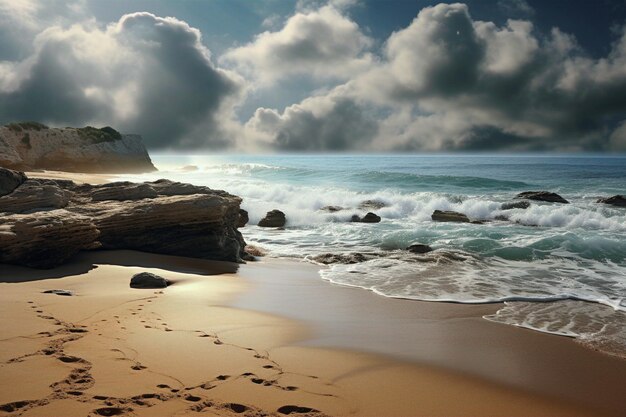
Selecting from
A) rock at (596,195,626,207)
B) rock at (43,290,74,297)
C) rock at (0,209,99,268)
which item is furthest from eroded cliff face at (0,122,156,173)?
rock at (596,195,626,207)

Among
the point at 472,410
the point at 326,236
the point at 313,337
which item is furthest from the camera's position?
the point at 326,236

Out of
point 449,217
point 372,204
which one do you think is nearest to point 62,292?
point 449,217

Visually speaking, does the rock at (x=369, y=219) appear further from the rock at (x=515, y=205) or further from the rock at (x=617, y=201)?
the rock at (x=617, y=201)

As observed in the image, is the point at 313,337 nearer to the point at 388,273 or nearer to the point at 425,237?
the point at 388,273

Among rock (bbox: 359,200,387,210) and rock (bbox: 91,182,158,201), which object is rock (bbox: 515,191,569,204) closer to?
rock (bbox: 359,200,387,210)

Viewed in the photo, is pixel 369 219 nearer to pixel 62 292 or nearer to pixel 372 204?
pixel 372 204

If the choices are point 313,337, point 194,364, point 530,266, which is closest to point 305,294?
point 313,337

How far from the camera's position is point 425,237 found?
15664 mm

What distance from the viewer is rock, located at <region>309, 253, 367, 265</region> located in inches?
463

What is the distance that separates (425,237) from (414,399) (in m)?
12.3

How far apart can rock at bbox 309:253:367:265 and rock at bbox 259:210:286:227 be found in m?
7.22

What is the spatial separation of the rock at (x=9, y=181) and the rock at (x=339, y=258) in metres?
7.56

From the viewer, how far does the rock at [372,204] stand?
86.1 feet

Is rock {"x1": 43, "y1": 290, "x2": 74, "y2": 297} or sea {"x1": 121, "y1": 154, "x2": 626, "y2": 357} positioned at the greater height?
rock {"x1": 43, "y1": 290, "x2": 74, "y2": 297}
